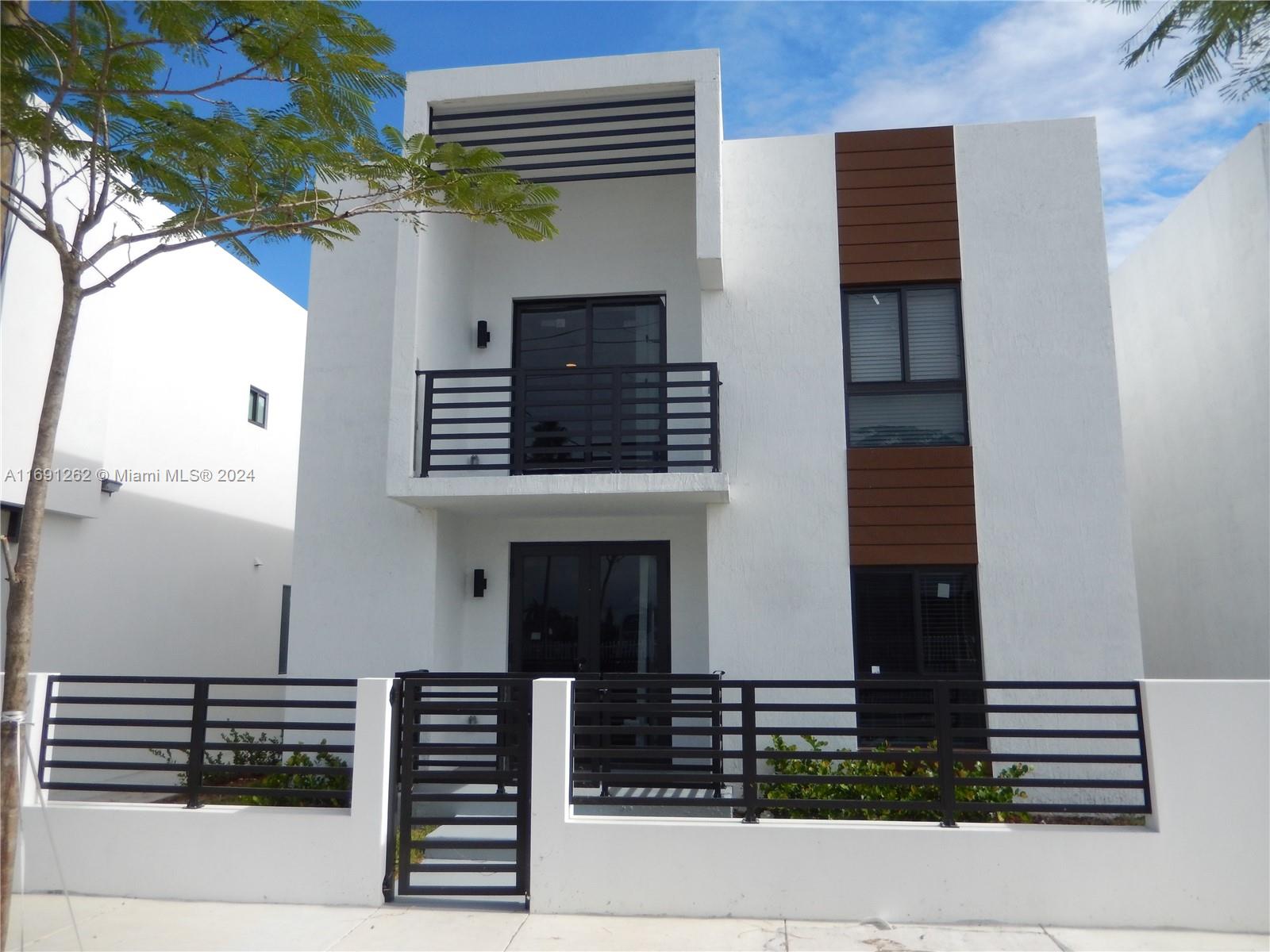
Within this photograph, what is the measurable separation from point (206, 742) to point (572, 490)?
3.59 meters

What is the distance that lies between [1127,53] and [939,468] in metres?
4.06

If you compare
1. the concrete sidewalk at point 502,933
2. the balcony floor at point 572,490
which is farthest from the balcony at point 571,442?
the concrete sidewalk at point 502,933

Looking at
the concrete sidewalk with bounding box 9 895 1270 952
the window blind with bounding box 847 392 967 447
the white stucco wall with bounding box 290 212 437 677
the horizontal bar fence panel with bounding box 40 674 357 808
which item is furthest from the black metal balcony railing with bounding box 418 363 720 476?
the concrete sidewalk with bounding box 9 895 1270 952

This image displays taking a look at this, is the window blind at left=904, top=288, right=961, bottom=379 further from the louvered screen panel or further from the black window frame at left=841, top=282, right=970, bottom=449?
the louvered screen panel

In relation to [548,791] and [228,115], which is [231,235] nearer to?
[228,115]

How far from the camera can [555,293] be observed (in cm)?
1062

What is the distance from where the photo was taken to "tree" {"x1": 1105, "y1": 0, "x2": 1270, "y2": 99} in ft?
17.3

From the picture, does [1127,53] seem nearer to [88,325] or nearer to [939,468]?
[939,468]

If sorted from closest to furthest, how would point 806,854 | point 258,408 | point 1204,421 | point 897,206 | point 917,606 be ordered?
point 806,854, point 917,606, point 897,206, point 1204,421, point 258,408

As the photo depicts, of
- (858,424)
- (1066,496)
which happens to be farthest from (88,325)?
(1066,496)

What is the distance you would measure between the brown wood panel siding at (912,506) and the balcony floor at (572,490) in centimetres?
129

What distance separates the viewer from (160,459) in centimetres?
1290

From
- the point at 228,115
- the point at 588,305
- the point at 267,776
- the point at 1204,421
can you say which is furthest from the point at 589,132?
the point at 1204,421

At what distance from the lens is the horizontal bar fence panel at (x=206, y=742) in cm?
647
